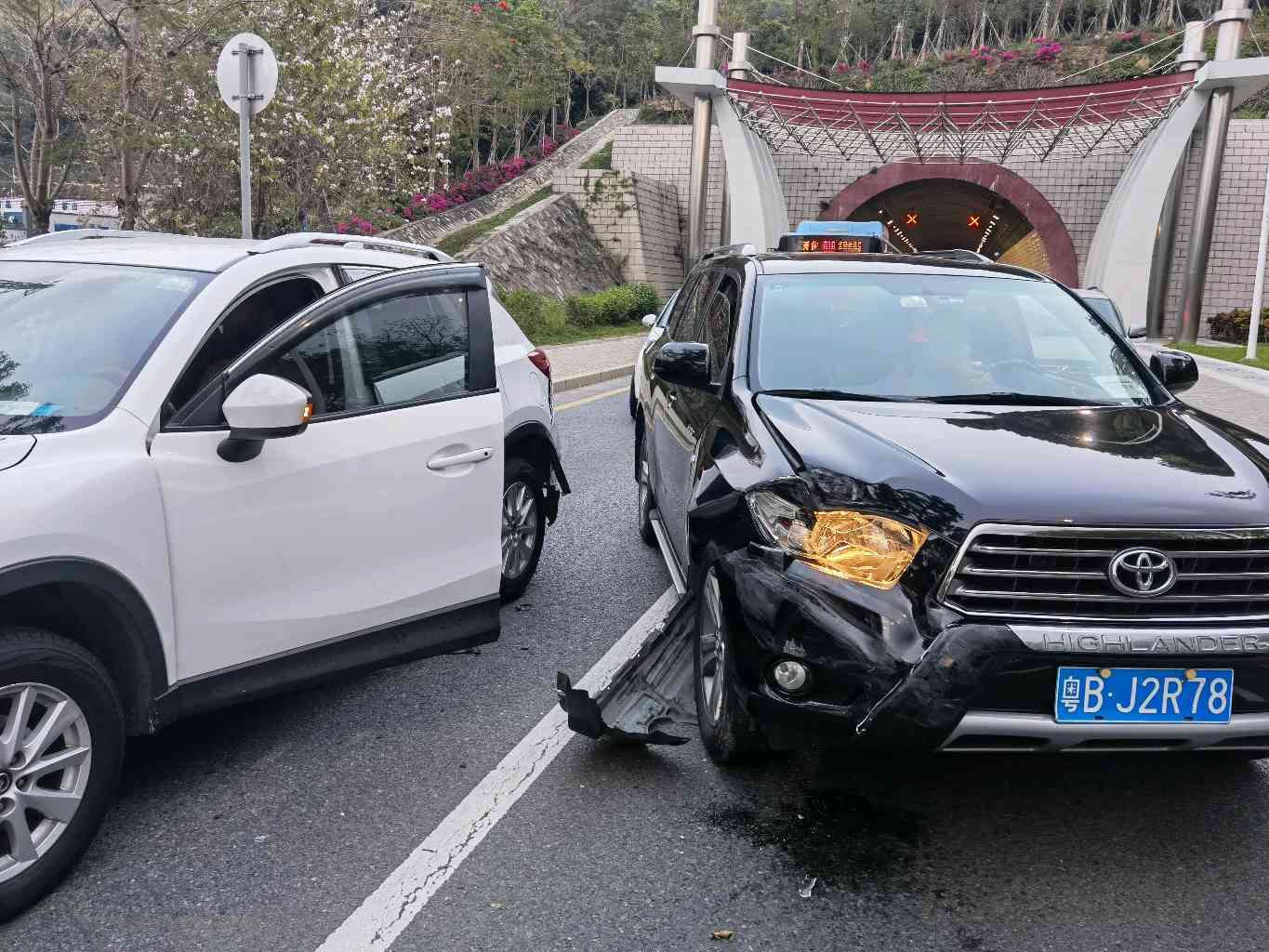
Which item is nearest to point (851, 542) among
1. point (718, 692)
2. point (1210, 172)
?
point (718, 692)

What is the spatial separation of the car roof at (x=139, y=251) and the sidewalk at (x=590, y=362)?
9941mm

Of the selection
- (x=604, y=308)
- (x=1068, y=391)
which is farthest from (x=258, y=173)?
(x=1068, y=391)

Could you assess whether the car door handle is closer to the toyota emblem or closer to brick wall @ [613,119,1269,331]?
the toyota emblem

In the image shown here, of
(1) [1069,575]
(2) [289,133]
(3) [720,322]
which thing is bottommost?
(1) [1069,575]

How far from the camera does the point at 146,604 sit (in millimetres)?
3102

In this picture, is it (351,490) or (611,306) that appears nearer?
(351,490)

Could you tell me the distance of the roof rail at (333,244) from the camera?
3941mm

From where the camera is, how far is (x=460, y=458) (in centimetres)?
408

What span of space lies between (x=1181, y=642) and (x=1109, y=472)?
1.78ft

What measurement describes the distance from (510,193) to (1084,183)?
57.4ft

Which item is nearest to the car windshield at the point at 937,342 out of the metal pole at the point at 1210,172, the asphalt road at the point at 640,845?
the asphalt road at the point at 640,845

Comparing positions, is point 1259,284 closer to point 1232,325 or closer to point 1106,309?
point 1232,325

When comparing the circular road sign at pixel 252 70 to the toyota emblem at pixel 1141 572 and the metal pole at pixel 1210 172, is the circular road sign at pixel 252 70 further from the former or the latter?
the metal pole at pixel 1210 172

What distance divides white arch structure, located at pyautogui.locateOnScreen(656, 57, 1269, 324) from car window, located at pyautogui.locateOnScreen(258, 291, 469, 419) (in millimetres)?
24581
